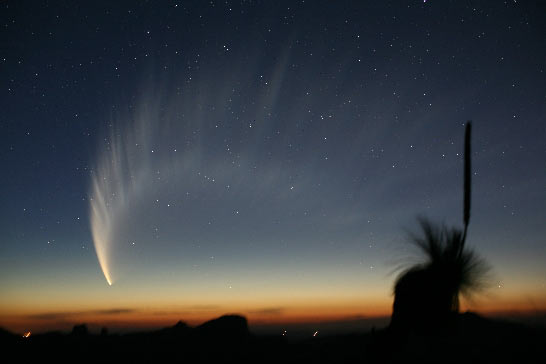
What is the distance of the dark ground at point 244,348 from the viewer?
1278cm

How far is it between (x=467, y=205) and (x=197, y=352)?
71.6 ft

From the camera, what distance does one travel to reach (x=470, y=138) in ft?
18.4

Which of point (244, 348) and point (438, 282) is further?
point (244, 348)

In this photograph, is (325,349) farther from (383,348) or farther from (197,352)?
(383,348)

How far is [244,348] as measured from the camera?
968 inches

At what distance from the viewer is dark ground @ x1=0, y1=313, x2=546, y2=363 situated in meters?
12.8

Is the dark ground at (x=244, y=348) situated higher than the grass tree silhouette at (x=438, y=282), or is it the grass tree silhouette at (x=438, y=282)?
the grass tree silhouette at (x=438, y=282)

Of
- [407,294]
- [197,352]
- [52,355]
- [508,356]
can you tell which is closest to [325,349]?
[197,352]

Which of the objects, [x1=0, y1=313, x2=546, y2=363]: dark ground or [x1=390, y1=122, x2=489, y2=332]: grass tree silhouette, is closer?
[x1=390, y1=122, x2=489, y2=332]: grass tree silhouette

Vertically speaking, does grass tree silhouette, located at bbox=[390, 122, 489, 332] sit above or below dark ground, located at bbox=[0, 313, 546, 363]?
above

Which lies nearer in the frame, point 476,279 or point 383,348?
point 476,279

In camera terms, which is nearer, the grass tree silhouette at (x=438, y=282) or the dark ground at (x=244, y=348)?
the grass tree silhouette at (x=438, y=282)

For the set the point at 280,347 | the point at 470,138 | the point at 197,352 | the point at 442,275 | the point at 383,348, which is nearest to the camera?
the point at 470,138

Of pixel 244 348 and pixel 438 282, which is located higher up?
pixel 438 282
